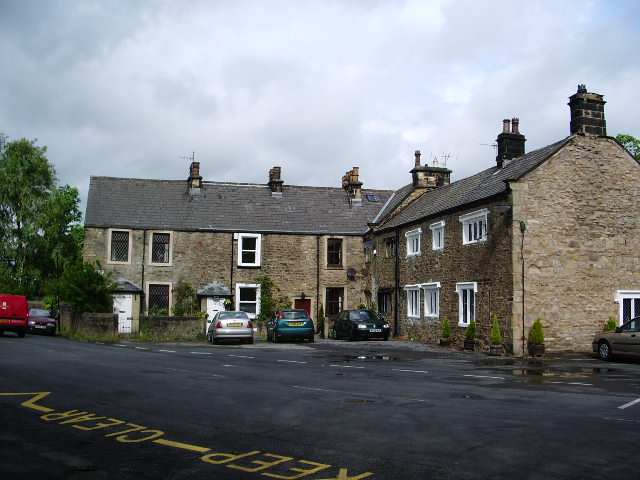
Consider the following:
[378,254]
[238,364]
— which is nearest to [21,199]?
[378,254]

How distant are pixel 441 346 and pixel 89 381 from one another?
55.8 ft

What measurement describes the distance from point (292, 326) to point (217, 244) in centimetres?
1085

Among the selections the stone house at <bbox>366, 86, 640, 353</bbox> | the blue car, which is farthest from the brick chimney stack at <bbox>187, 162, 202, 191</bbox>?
the stone house at <bbox>366, 86, 640, 353</bbox>

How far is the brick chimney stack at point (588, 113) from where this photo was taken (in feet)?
81.9

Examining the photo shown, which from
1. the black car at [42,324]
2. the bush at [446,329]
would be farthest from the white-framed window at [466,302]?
the black car at [42,324]

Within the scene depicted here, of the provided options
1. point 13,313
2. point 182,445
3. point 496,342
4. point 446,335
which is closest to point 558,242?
point 496,342

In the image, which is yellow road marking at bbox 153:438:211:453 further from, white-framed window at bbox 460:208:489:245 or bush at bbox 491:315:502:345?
white-framed window at bbox 460:208:489:245

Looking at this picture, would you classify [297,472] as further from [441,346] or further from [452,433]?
[441,346]

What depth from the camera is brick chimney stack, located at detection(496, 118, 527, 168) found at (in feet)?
97.6

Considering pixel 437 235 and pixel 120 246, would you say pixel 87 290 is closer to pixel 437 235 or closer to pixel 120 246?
pixel 120 246

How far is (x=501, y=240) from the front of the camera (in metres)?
24.1

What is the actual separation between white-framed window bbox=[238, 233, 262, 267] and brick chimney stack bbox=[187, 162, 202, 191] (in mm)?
4952

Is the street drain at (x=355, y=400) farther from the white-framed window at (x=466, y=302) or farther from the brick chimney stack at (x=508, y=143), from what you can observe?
the brick chimney stack at (x=508, y=143)

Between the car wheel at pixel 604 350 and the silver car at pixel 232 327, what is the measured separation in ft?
46.2
